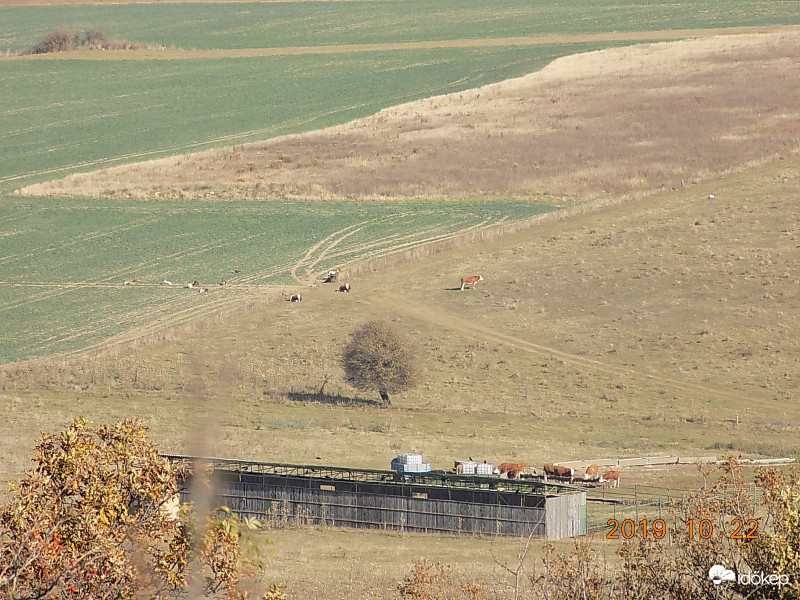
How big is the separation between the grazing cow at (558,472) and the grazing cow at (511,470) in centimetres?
69

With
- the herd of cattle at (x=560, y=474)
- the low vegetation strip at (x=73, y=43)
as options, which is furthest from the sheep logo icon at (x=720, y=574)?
the low vegetation strip at (x=73, y=43)

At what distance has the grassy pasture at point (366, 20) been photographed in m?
→ 139

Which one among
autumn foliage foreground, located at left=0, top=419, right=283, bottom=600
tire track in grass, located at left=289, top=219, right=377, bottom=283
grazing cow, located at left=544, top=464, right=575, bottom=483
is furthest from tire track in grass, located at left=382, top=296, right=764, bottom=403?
autumn foliage foreground, located at left=0, top=419, right=283, bottom=600

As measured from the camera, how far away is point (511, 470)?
38.0m

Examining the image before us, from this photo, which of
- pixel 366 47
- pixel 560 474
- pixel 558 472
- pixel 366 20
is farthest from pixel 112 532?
pixel 366 20

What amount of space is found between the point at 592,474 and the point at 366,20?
11722 cm

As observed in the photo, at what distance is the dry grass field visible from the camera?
1783 inches

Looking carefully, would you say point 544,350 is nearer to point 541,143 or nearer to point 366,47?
point 541,143

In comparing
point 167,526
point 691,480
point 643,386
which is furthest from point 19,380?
point 167,526

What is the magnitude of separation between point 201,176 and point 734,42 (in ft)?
174

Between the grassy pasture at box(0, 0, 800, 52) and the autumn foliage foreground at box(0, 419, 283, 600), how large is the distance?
408ft

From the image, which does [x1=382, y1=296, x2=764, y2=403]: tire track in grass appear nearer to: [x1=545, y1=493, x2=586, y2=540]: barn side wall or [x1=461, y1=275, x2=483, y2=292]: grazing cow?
[x1=461, y1=275, x2=483, y2=292]: grazing cow

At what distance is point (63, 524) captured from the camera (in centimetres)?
1362

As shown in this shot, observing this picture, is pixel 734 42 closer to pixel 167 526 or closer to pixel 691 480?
pixel 691 480
